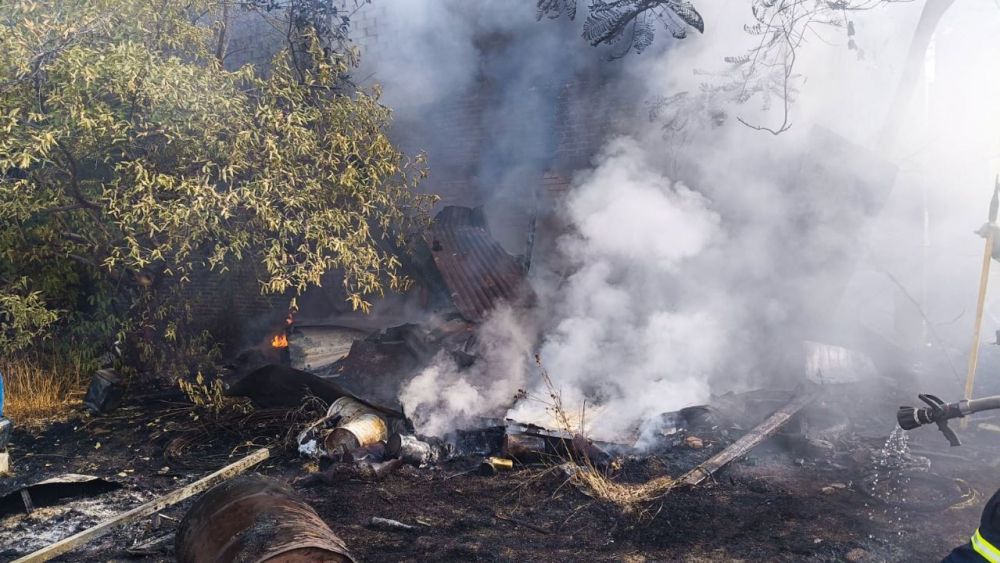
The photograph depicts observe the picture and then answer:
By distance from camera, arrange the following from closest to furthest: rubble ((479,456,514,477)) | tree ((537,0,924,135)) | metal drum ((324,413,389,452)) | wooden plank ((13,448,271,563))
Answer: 1. wooden plank ((13,448,271,563))
2. rubble ((479,456,514,477))
3. metal drum ((324,413,389,452))
4. tree ((537,0,924,135))

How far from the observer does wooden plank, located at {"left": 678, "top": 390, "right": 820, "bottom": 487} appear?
195 inches

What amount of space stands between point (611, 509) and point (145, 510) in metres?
3.47

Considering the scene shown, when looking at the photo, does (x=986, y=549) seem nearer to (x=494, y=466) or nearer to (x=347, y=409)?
(x=494, y=466)

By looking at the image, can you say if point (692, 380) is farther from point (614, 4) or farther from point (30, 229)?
point (30, 229)

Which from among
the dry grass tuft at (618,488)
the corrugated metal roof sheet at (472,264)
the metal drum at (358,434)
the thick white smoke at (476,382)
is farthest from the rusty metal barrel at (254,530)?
the corrugated metal roof sheet at (472,264)

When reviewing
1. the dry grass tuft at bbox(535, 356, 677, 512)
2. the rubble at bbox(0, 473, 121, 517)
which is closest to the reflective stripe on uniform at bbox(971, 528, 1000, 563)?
the dry grass tuft at bbox(535, 356, 677, 512)

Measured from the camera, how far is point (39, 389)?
7.58 meters

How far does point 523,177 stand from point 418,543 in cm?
614

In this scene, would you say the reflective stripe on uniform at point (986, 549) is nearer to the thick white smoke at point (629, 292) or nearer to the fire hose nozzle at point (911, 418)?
the fire hose nozzle at point (911, 418)

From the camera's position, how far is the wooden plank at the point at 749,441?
4953mm

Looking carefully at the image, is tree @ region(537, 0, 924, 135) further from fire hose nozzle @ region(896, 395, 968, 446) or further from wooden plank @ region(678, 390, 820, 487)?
fire hose nozzle @ region(896, 395, 968, 446)

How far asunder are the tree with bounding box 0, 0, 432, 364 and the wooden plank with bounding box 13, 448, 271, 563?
1738 millimetres

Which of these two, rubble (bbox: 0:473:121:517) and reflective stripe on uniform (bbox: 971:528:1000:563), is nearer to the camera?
reflective stripe on uniform (bbox: 971:528:1000:563)

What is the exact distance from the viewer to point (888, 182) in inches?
324
